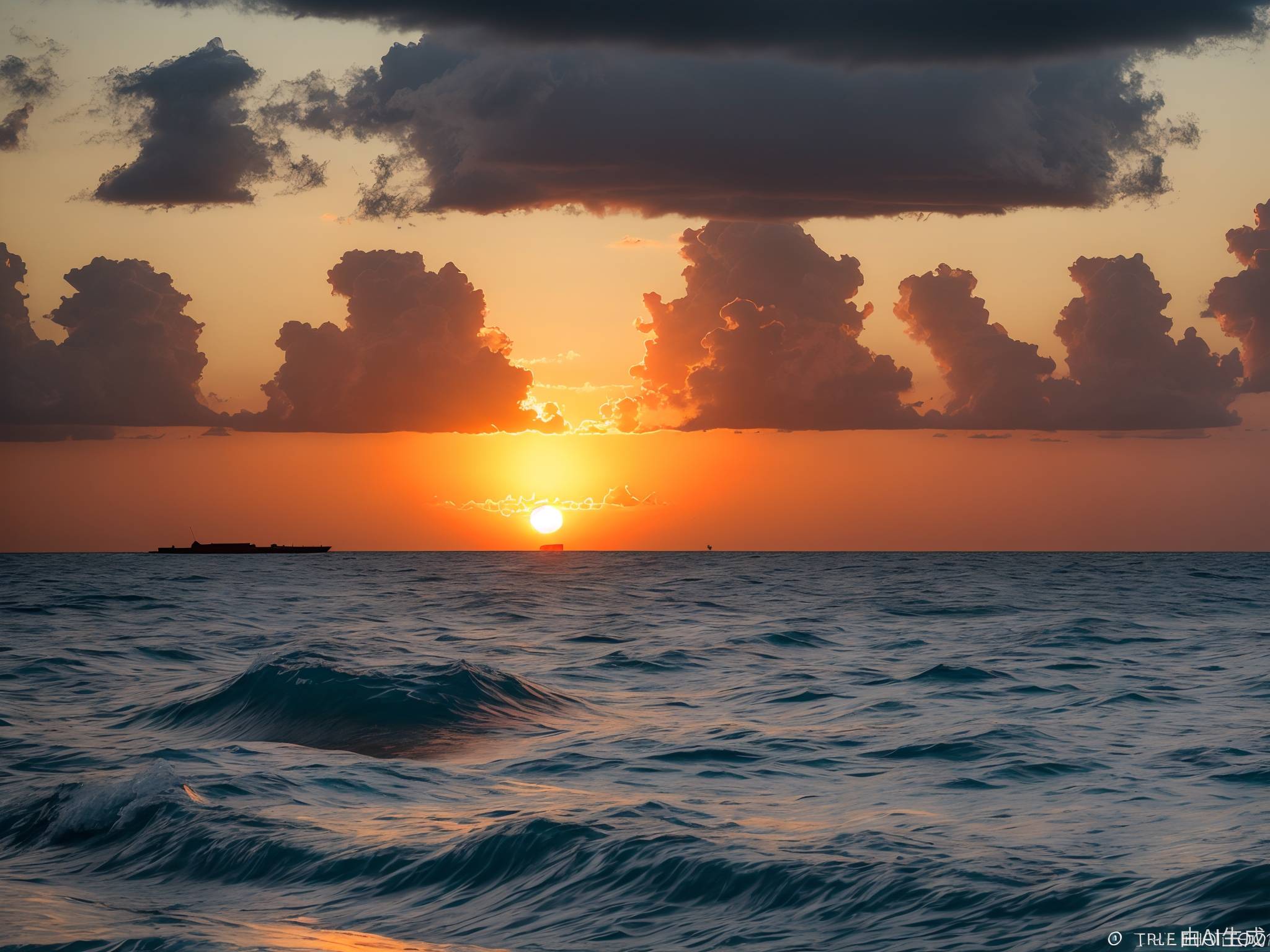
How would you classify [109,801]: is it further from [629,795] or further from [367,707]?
[367,707]

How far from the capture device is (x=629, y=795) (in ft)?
69.7

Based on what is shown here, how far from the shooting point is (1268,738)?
25469mm

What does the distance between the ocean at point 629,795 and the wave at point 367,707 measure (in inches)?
5.2

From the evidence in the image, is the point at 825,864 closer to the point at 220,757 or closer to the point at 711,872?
the point at 711,872

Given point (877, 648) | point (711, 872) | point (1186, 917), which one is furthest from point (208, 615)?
point (1186, 917)

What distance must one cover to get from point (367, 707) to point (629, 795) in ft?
39.3

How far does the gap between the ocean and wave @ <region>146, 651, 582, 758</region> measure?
0.13 metres

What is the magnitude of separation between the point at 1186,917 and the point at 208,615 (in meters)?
62.4

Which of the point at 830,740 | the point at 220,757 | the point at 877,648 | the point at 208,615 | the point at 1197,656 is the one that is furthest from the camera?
the point at 208,615

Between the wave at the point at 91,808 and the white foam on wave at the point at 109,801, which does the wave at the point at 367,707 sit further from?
the wave at the point at 91,808

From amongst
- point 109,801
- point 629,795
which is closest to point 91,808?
point 109,801

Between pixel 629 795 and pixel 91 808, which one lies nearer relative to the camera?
pixel 91 808

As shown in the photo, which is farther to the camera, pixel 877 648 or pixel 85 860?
pixel 877 648

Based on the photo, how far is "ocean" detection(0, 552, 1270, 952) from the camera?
14.8 meters
